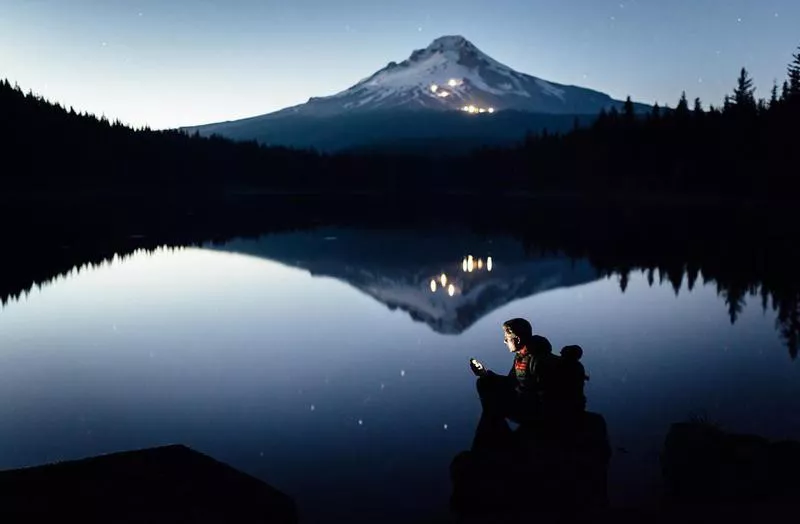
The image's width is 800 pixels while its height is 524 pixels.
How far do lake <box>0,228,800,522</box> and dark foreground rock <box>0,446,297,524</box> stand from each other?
1.72m

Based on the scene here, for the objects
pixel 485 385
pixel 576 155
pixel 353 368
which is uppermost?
pixel 576 155

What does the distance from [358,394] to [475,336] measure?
7.48 meters

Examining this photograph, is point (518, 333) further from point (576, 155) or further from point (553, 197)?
point (553, 197)

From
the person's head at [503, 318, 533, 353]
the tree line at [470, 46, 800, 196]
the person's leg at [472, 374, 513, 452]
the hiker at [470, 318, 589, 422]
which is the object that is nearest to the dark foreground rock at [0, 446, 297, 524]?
the person's leg at [472, 374, 513, 452]

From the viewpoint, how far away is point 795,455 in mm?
9195

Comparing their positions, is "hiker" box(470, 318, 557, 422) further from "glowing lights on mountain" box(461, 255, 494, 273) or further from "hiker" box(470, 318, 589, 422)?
"glowing lights on mountain" box(461, 255, 494, 273)

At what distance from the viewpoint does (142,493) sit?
773 centimetres

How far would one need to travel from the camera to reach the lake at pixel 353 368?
11.6m

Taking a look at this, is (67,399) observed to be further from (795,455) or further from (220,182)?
(220,182)

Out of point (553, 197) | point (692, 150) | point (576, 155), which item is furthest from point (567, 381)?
point (553, 197)

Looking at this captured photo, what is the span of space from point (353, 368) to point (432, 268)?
24.2 metres

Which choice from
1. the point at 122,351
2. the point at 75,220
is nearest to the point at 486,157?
the point at 75,220

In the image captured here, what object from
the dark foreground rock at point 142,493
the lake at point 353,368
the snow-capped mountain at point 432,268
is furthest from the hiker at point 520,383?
the snow-capped mountain at point 432,268

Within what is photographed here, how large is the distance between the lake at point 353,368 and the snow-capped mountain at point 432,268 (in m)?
0.31
